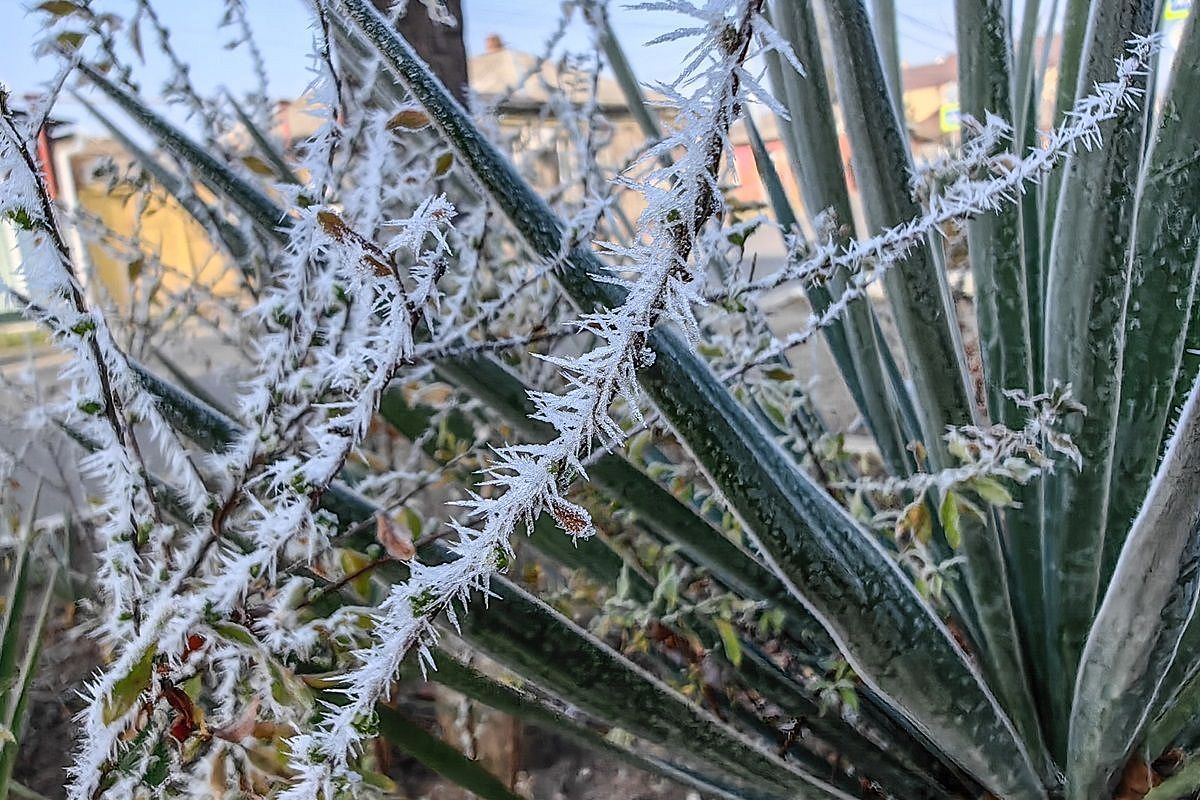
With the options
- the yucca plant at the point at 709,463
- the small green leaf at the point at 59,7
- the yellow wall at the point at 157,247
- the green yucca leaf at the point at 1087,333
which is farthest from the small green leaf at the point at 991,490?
the yellow wall at the point at 157,247

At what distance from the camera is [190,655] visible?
1.61 ft

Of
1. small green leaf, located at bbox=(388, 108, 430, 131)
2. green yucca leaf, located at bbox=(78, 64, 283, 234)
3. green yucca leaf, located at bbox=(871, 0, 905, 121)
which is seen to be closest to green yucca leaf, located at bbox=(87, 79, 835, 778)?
green yucca leaf, located at bbox=(78, 64, 283, 234)

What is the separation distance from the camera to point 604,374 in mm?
325

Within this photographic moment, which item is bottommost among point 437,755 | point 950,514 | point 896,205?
point 437,755

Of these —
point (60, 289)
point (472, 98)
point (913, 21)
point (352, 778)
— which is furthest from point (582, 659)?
point (913, 21)

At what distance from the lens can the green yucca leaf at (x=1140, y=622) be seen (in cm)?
44

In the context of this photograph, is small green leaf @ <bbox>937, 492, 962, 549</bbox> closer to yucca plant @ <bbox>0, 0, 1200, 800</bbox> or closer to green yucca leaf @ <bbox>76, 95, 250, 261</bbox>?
yucca plant @ <bbox>0, 0, 1200, 800</bbox>

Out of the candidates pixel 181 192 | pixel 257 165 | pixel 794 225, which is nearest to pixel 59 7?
pixel 257 165

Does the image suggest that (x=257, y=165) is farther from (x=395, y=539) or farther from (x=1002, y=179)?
(x=1002, y=179)

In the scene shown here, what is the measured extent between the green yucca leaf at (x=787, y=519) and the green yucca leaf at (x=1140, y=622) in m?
0.06

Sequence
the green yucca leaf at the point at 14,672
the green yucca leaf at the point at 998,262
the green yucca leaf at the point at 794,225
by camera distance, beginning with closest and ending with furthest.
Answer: the green yucca leaf at the point at 14,672 → the green yucca leaf at the point at 998,262 → the green yucca leaf at the point at 794,225

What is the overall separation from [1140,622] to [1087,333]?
228mm

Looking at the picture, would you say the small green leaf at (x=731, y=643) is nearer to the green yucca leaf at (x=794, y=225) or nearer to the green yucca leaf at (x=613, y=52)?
the green yucca leaf at (x=794, y=225)

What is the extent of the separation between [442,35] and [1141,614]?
103 cm
